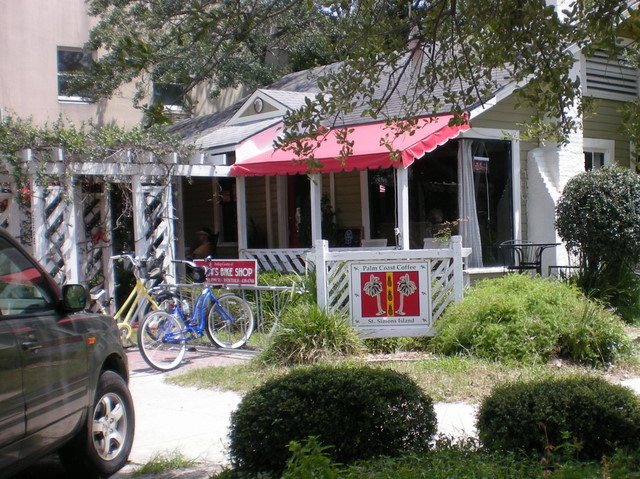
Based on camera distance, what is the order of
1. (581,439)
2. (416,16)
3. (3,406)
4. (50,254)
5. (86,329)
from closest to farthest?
(3,406) → (581,439) → (86,329) → (416,16) → (50,254)

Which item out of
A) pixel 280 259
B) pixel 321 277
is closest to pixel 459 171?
pixel 280 259

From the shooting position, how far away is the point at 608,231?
11289 millimetres

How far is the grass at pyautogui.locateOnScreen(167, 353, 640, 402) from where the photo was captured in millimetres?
7195

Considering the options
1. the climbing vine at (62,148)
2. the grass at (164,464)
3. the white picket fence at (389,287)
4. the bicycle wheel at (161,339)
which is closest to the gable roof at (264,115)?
the climbing vine at (62,148)

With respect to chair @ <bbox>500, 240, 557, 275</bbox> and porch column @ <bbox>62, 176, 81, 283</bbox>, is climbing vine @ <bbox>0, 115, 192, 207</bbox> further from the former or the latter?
chair @ <bbox>500, 240, 557, 275</bbox>

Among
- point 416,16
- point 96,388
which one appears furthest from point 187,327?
point 416,16

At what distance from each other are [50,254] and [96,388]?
6018 mm

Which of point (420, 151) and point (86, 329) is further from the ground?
point (420, 151)

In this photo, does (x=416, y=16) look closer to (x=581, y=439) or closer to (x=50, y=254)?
(x=581, y=439)

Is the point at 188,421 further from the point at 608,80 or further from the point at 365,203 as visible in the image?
the point at 608,80

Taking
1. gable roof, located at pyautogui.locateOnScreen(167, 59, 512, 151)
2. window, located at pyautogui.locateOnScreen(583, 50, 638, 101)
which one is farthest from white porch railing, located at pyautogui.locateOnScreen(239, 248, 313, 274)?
window, located at pyautogui.locateOnScreen(583, 50, 638, 101)

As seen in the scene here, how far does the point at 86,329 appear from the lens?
5.18 m

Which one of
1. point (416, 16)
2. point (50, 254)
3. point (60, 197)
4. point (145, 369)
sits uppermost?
point (416, 16)

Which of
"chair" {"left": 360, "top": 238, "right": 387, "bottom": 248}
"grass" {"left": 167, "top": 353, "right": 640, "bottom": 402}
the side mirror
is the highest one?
"chair" {"left": 360, "top": 238, "right": 387, "bottom": 248}
